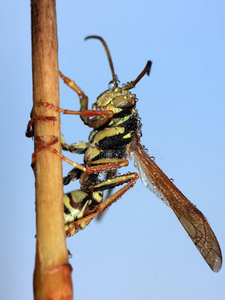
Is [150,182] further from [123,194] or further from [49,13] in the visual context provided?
[49,13]

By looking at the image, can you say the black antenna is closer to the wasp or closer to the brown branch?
the wasp

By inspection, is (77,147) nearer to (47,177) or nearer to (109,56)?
(109,56)

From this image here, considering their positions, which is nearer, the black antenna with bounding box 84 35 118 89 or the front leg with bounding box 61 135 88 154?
the black antenna with bounding box 84 35 118 89

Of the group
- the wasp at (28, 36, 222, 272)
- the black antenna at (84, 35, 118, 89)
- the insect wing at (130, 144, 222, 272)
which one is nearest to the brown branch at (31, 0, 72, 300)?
the wasp at (28, 36, 222, 272)

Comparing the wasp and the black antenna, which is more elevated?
the black antenna

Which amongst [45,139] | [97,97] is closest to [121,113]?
[97,97]

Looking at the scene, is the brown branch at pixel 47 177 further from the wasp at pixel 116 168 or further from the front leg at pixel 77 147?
the front leg at pixel 77 147

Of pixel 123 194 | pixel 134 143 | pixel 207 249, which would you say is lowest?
pixel 207 249
